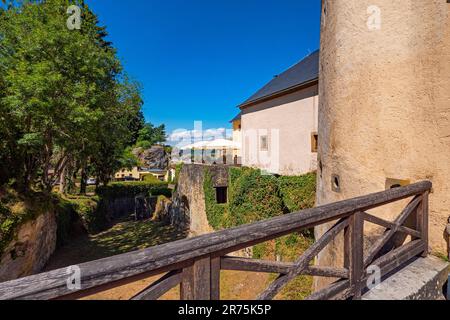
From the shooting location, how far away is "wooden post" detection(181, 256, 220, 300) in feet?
4.56

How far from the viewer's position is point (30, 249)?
30.7 ft

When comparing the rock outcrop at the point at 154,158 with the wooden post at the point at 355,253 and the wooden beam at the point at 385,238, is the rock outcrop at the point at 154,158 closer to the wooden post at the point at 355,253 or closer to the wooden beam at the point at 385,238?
the wooden beam at the point at 385,238

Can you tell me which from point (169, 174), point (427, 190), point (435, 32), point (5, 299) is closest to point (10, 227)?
point (5, 299)

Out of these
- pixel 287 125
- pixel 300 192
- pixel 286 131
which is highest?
pixel 287 125

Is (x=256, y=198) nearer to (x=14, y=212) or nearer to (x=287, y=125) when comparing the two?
(x=287, y=125)

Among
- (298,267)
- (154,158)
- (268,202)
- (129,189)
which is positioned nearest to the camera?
(298,267)

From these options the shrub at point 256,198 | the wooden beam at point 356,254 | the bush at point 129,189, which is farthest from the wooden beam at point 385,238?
the bush at point 129,189

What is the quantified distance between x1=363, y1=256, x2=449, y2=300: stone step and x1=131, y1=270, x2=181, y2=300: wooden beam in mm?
1827

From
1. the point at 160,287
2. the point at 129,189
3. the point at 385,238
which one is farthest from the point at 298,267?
the point at 129,189

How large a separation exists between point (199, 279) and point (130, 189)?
26.4 meters

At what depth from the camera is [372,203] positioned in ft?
7.22

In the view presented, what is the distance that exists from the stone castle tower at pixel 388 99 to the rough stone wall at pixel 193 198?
892 centimetres

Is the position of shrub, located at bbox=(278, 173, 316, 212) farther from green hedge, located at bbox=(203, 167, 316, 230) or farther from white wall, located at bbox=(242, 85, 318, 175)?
white wall, located at bbox=(242, 85, 318, 175)

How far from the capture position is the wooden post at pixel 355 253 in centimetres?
209
